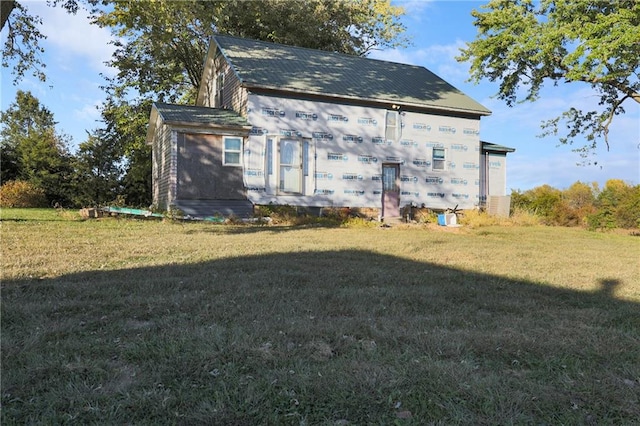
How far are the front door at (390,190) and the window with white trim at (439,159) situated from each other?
6.02 feet

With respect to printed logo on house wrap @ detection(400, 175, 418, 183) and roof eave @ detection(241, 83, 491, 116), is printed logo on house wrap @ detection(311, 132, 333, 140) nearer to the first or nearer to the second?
roof eave @ detection(241, 83, 491, 116)

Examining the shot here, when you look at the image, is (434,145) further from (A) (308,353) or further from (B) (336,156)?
(A) (308,353)

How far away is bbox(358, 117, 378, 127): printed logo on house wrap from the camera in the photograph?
61.0 ft

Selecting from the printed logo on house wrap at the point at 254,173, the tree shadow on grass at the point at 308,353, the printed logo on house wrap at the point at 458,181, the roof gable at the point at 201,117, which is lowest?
the tree shadow on grass at the point at 308,353

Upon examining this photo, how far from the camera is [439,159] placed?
65.8ft

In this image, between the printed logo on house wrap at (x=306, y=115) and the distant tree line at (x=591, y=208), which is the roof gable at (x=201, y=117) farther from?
the distant tree line at (x=591, y=208)

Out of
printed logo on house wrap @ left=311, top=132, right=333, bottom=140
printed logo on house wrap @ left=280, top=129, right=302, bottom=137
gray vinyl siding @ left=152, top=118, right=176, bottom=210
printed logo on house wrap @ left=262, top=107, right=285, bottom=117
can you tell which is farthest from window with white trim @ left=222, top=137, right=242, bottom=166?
printed logo on house wrap @ left=311, top=132, right=333, bottom=140

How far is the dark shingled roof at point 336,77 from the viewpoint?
17641mm

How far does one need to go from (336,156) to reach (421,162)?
12.8 ft

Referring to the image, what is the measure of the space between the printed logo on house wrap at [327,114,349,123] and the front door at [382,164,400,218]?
254cm

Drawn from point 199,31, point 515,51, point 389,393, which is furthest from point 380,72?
point 389,393

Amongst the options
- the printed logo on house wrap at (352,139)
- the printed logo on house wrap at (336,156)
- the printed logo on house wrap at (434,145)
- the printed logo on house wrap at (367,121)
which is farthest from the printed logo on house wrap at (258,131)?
the printed logo on house wrap at (434,145)

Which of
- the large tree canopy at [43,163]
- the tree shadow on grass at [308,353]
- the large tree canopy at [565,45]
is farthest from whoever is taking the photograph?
the large tree canopy at [43,163]

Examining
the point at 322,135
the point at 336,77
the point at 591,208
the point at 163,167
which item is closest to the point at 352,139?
the point at 322,135
